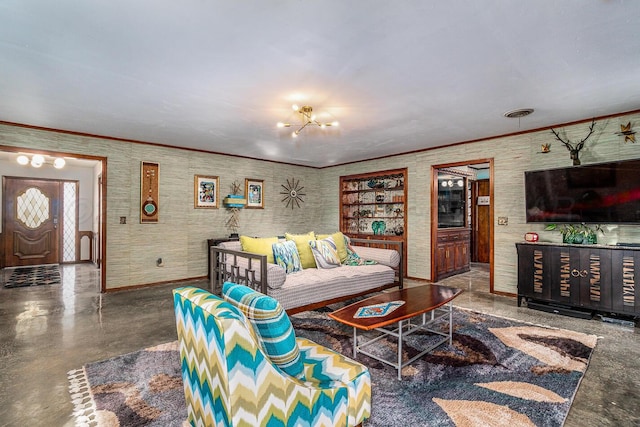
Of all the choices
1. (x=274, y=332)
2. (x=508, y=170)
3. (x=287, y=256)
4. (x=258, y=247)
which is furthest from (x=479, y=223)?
(x=274, y=332)

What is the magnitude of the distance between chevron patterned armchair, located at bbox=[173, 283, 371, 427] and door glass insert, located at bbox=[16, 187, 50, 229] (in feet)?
27.6

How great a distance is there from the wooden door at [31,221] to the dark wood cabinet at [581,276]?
9.73 metres

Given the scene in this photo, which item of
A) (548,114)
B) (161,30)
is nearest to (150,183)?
(161,30)

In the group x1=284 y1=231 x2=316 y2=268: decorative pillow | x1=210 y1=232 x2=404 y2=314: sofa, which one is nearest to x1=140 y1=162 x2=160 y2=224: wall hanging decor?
x1=210 y1=232 x2=404 y2=314: sofa

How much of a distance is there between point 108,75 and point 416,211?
4.96m

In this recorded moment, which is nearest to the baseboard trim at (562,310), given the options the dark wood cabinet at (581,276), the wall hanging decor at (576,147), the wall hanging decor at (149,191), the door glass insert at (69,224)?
the dark wood cabinet at (581,276)

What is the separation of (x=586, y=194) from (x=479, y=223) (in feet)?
13.7

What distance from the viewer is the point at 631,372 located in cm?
242

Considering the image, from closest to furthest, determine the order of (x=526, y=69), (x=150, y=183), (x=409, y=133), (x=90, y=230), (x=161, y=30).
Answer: (x=161, y=30)
(x=526, y=69)
(x=409, y=133)
(x=150, y=183)
(x=90, y=230)

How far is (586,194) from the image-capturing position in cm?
393

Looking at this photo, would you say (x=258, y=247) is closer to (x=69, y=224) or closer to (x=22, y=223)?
(x=69, y=224)

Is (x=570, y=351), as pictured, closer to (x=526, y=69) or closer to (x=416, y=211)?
(x=526, y=69)

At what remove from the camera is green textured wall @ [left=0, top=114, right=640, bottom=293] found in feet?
14.1

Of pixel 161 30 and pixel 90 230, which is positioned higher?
pixel 161 30
